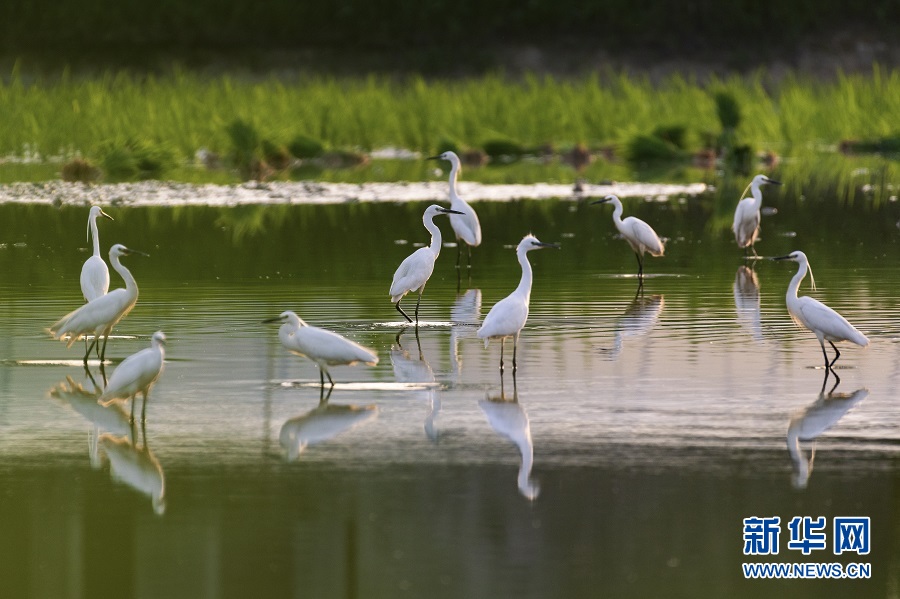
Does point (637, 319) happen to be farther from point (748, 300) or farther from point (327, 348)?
point (327, 348)

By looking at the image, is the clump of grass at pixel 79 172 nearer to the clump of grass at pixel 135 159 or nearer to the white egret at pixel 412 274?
the clump of grass at pixel 135 159

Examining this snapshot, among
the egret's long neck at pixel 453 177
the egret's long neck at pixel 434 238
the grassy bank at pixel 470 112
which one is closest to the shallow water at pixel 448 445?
the egret's long neck at pixel 434 238

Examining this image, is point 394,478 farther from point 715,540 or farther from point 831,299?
point 831,299

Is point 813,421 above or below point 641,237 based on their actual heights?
below

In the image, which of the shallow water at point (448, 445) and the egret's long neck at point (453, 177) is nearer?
the shallow water at point (448, 445)

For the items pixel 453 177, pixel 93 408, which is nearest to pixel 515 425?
pixel 93 408

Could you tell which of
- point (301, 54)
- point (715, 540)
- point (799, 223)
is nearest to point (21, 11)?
point (301, 54)

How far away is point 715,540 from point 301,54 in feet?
152

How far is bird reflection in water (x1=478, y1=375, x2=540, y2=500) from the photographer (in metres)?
7.92

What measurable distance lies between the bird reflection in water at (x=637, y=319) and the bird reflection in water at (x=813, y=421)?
6.21ft

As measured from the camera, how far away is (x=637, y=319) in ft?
43.9

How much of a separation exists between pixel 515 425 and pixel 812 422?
1.53 m

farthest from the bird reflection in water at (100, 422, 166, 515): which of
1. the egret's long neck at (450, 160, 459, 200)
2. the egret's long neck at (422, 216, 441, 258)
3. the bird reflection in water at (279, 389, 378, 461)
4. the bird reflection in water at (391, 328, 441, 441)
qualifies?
the egret's long neck at (450, 160, 459, 200)

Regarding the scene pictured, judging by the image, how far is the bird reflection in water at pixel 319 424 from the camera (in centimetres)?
884
